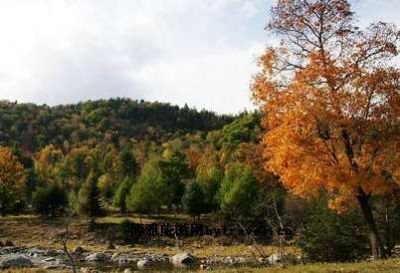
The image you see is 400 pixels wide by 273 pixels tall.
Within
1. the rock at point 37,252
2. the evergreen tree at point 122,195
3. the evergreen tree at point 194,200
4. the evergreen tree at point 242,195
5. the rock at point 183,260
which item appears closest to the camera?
the rock at point 183,260

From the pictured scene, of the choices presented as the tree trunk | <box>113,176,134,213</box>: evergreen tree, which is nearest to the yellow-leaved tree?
<box>113,176,134,213</box>: evergreen tree

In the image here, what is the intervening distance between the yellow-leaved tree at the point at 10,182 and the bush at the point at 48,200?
2.73 m

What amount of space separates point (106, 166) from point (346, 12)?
104479 millimetres

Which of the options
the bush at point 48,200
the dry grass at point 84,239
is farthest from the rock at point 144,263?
the bush at point 48,200

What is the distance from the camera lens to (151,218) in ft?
282

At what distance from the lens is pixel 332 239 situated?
33469 millimetres

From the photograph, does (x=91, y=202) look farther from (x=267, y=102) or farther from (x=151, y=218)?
(x=267, y=102)

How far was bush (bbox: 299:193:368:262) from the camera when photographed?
3344 centimetres

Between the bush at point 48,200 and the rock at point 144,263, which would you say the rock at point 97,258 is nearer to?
the rock at point 144,263

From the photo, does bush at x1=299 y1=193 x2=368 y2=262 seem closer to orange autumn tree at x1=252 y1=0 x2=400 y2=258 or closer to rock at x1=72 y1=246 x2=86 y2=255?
orange autumn tree at x1=252 y1=0 x2=400 y2=258

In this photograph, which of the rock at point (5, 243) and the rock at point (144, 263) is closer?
the rock at point (144, 263)

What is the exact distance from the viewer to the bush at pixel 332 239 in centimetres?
3344

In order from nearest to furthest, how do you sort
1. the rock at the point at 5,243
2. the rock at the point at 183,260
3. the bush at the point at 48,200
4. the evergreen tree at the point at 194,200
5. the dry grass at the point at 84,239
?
the rock at the point at 183,260 < the dry grass at the point at 84,239 < the rock at the point at 5,243 < the evergreen tree at the point at 194,200 < the bush at the point at 48,200

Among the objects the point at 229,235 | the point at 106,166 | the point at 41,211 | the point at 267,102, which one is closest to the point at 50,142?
the point at 106,166
